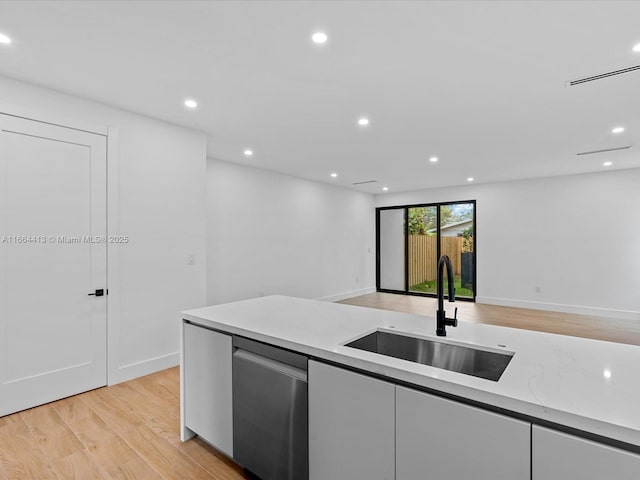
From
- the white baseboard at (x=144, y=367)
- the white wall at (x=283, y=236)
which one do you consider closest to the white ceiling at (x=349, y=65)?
the white wall at (x=283, y=236)

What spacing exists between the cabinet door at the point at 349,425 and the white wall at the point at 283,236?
12.4 ft

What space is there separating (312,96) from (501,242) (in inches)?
222

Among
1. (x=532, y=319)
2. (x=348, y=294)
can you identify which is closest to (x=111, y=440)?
(x=348, y=294)

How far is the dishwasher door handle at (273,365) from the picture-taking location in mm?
1510

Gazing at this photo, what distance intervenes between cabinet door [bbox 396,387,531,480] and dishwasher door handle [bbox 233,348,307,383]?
1.60 feet

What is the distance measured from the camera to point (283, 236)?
6.14 m

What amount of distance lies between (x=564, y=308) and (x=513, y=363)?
6.40 metres

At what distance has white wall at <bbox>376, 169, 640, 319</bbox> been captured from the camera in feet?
18.9

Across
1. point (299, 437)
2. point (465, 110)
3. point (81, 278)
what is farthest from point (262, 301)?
point (465, 110)

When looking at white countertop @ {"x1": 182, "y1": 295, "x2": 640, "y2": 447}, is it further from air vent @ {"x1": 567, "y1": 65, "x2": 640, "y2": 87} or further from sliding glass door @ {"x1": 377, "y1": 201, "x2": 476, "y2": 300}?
sliding glass door @ {"x1": 377, "y1": 201, "x2": 476, "y2": 300}

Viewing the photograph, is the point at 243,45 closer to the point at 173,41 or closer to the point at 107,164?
the point at 173,41

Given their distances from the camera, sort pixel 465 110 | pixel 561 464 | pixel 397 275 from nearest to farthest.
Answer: pixel 561 464
pixel 465 110
pixel 397 275

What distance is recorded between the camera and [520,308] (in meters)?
6.61

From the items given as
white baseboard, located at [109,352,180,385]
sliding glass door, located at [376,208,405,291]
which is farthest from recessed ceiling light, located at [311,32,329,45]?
sliding glass door, located at [376,208,405,291]
